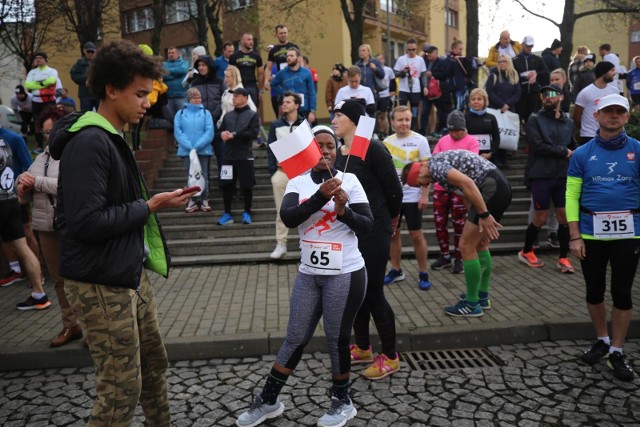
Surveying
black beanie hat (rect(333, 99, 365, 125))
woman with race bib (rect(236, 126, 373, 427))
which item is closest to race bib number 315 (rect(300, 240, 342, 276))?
woman with race bib (rect(236, 126, 373, 427))

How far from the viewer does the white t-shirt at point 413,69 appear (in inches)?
494

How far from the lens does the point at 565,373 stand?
428 cm

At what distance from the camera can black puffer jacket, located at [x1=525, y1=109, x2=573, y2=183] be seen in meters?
7.16

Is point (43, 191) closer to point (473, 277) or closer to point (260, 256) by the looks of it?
point (260, 256)

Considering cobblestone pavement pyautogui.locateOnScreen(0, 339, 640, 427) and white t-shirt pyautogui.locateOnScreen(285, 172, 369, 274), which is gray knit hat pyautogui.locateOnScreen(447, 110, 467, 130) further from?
white t-shirt pyautogui.locateOnScreen(285, 172, 369, 274)

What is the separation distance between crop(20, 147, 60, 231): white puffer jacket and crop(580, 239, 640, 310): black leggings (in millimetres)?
4742

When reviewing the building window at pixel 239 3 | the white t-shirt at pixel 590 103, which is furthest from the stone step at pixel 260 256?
the building window at pixel 239 3

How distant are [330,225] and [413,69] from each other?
10173 millimetres

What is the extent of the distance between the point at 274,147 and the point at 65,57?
121 ft

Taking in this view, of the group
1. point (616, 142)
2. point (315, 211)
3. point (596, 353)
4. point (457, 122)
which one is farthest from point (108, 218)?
point (457, 122)

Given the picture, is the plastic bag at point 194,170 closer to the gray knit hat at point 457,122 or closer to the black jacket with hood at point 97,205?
the gray knit hat at point 457,122

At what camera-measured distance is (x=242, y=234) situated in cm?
865

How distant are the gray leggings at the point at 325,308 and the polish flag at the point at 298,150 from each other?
748mm

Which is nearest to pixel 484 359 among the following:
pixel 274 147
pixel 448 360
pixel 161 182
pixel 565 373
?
pixel 448 360
